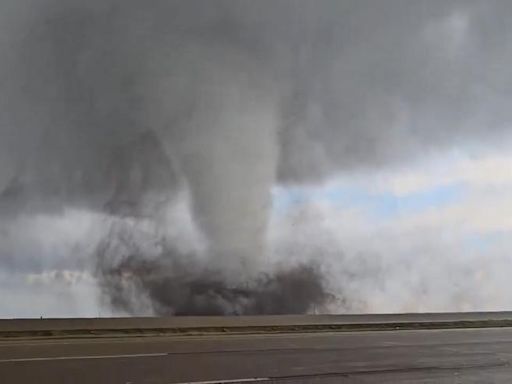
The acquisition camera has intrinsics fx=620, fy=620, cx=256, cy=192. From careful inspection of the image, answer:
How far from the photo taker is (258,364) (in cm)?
1494

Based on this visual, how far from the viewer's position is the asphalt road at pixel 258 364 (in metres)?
12.5

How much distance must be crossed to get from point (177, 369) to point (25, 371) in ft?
10.9

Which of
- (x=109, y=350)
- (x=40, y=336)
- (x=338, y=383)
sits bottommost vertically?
(x=338, y=383)

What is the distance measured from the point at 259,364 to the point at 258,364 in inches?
1.0

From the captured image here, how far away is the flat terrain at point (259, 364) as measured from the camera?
12562 millimetres

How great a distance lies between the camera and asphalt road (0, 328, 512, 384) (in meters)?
12.5

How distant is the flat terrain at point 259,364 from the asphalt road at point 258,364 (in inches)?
0.7

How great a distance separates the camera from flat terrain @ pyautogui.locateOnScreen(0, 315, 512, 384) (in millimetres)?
12562

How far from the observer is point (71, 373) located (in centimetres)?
1322

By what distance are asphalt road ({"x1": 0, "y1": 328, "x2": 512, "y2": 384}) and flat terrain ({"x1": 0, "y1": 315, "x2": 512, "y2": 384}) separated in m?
0.02

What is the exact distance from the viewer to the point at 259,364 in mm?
14945

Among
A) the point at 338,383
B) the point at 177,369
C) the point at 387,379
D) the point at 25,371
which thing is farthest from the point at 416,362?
the point at 25,371

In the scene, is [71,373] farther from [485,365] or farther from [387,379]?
[485,365]

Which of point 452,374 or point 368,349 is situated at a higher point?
point 368,349
